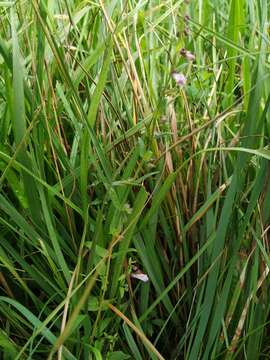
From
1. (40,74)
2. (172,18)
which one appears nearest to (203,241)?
(40,74)

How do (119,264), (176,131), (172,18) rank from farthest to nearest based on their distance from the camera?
(172,18), (176,131), (119,264)

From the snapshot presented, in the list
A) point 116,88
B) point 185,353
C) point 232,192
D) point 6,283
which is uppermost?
point 116,88

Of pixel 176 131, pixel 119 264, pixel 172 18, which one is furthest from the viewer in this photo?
pixel 172 18

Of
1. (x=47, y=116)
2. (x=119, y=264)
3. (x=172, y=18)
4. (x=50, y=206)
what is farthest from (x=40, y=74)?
(x=172, y=18)

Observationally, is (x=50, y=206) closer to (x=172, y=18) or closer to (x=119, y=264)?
(x=119, y=264)

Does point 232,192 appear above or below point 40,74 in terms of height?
below

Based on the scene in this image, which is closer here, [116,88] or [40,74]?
[40,74]
